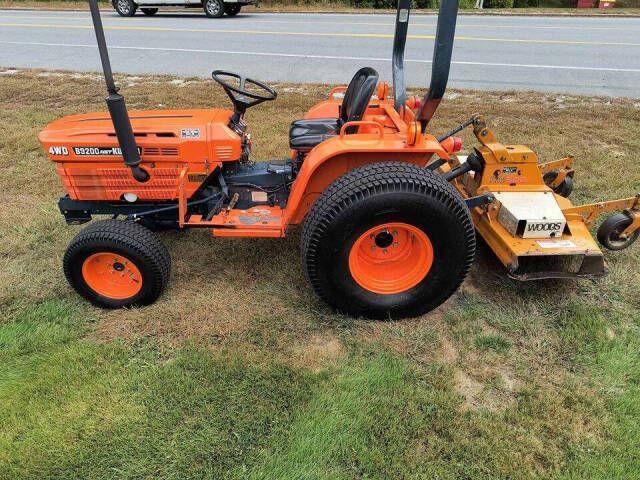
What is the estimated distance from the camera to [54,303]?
2609 millimetres

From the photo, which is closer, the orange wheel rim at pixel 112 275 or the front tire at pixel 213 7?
the orange wheel rim at pixel 112 275

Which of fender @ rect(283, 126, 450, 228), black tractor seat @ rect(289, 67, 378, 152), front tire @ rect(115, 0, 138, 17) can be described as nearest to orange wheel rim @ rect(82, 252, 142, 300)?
fender @ rect(283, 126, 450, 228)

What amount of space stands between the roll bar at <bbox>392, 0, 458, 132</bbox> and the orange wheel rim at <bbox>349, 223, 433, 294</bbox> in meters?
0.60

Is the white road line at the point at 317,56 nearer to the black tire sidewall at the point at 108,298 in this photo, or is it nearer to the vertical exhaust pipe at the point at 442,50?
the vertical exhaust pipe at the point at 442,50

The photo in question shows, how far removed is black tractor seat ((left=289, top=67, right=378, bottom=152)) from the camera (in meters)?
2.62

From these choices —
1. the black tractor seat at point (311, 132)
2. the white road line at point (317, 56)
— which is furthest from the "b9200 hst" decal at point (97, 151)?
the white road line at point (317, 56)

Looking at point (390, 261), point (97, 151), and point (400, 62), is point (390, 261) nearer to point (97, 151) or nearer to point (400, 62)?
point (400, 62)

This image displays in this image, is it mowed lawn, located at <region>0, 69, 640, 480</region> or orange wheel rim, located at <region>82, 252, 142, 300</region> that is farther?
orange wheel rim, located at <region>82, 252, 142, 300</region>

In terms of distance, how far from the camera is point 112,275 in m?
2.58

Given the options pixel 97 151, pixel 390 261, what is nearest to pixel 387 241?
pixel 390 261

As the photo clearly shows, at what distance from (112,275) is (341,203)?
1.37 metres

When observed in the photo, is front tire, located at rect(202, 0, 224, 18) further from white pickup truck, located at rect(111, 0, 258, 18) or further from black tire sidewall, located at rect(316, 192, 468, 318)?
black tire sidewall, located at rect(316, 192, 468, 318)

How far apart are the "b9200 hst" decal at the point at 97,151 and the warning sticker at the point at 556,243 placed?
2.24m

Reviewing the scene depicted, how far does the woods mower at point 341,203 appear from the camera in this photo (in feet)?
7.22
